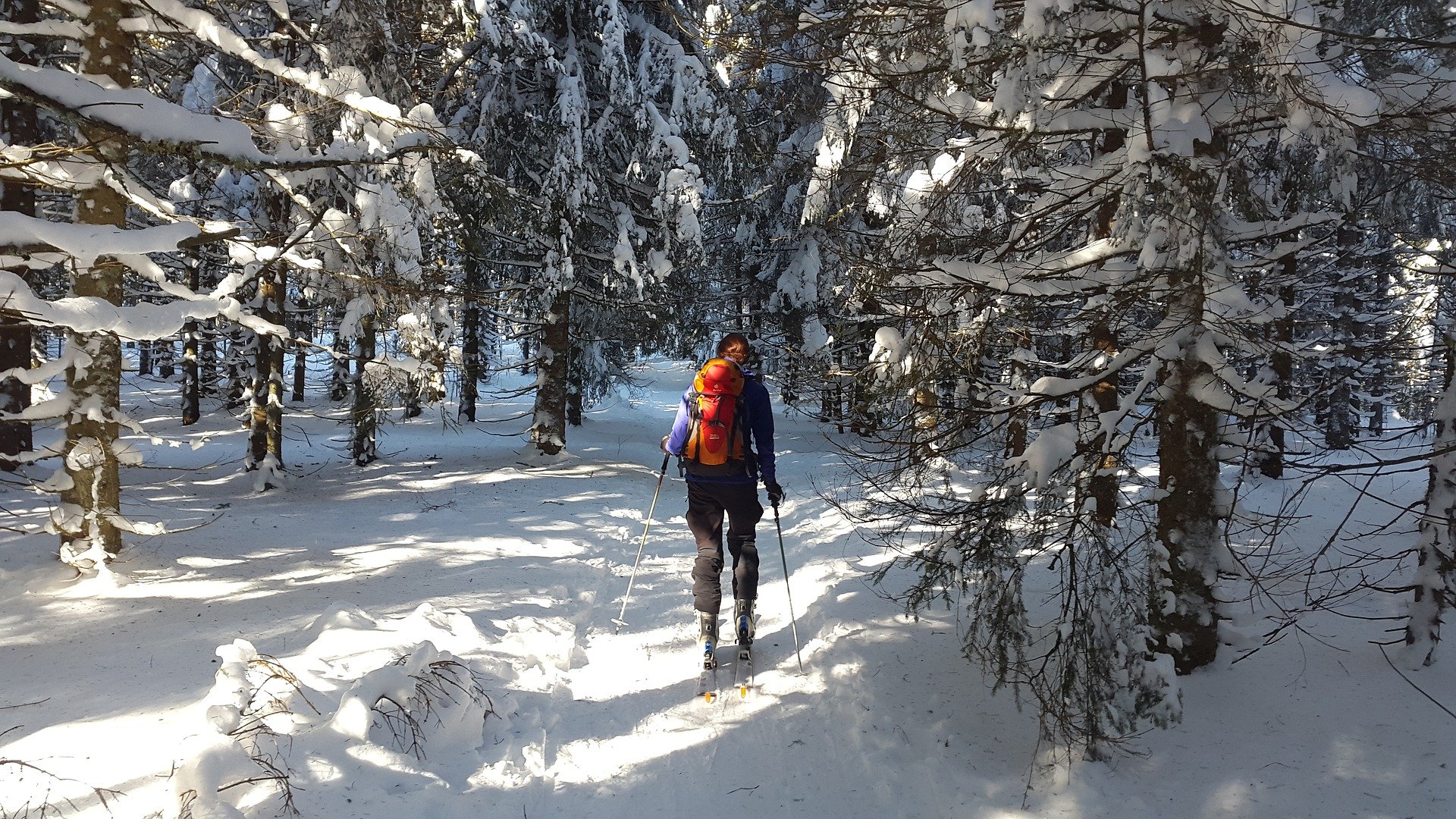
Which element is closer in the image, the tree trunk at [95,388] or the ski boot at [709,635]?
the ski boot at [709,635]

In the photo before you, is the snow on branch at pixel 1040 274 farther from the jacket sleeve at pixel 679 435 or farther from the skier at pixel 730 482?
the jacket sleeve at pixel 679 435

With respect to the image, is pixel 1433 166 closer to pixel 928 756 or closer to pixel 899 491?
pixel 899 491

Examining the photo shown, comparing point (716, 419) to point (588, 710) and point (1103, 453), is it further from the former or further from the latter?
point (1103, 453)

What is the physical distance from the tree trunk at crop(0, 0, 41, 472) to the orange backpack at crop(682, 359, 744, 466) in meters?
4.56

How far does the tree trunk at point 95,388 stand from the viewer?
264 inches

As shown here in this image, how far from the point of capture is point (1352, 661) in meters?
4.48

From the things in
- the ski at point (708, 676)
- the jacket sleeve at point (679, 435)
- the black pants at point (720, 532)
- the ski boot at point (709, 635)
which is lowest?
the ski at point (708, 676)

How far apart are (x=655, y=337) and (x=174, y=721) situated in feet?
48.5

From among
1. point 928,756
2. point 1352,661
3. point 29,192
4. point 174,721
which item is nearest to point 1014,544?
point 928,756

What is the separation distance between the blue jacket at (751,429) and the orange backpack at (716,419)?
56 mm

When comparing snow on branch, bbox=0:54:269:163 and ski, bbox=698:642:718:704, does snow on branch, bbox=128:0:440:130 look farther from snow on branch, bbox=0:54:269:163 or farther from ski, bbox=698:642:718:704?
ski, bbox=698:642:718:704

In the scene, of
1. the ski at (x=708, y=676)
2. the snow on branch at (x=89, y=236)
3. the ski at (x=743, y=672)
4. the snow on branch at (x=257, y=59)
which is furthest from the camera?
the snow on branch at (x=257, y=59)

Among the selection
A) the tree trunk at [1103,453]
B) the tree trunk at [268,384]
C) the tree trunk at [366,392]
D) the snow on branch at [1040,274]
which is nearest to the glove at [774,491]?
the snow on branch at [1040,274]

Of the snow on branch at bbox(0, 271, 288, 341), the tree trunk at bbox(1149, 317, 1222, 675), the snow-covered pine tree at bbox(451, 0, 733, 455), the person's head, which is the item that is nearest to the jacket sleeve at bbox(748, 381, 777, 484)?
the person's head
